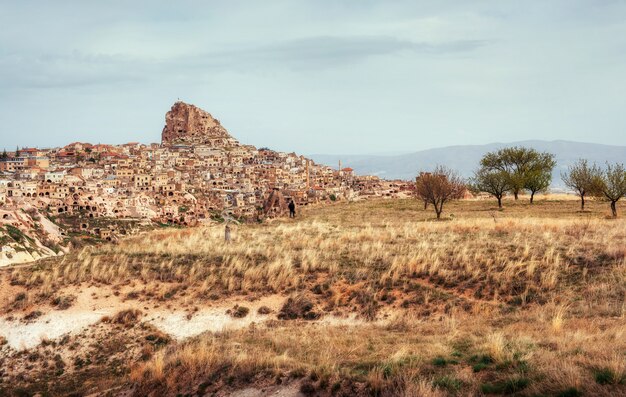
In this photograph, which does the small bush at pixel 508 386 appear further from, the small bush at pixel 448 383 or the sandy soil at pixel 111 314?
the sandy soil at pixel 111 314

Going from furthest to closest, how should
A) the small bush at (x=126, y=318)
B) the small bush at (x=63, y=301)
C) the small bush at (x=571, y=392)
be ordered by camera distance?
the small bush at (x=63, y=301)
the small bush at (x=126, y=318)
the small bush at (x=571, y=392)

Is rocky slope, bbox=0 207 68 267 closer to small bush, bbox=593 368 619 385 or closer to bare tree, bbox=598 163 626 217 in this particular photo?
small bush, bbox=593 368 619 385

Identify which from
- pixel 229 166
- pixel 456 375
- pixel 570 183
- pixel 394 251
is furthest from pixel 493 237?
pixel 229 166

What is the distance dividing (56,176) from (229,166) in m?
64.7

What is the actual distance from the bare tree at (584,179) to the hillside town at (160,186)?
33591 mm

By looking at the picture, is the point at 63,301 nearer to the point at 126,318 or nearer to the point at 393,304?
the point at 126,318

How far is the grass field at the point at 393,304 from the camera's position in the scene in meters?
10.8

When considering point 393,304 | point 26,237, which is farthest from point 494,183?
point 26,237

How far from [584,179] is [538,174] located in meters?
14.6

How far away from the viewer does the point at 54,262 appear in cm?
2606

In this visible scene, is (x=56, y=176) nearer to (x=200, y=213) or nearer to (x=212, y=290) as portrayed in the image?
(x=200, y=213)

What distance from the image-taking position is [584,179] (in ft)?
172

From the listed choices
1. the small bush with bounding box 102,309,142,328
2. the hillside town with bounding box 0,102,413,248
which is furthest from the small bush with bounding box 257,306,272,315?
the hillside town with bounding box 0,102,413,248

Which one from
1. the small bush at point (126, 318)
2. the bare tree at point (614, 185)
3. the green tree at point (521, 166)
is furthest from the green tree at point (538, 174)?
the small bush at point (126, 318)
